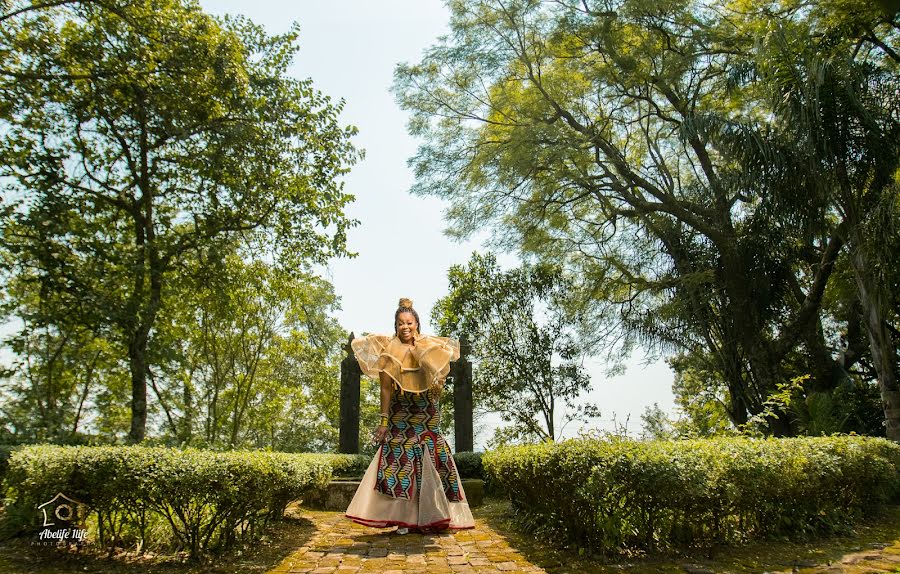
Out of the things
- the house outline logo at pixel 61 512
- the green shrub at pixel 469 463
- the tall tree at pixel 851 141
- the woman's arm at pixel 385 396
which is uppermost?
the tall tree at pixel 851 141

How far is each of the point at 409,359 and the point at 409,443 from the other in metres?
0.77

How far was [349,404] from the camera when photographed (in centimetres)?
1007

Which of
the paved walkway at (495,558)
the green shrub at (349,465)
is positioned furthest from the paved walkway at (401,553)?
the green shrub at (349,465)

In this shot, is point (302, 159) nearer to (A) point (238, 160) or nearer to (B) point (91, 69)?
(A) point (238, 160)

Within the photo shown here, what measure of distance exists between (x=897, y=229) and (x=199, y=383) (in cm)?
1681

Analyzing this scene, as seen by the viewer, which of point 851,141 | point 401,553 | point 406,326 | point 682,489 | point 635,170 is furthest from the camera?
point 635,170

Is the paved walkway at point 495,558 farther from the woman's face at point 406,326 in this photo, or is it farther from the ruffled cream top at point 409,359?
the woman's face at point 406,326

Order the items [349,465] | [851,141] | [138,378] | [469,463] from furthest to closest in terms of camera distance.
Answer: [469,463]
[138,378]
[349,465]
[851,141]

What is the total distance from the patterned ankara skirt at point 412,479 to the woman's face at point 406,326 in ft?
1.76

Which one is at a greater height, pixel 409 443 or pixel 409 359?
pixel 409 359

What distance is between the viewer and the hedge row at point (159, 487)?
3.62m

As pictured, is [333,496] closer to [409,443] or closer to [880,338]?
[409,443]

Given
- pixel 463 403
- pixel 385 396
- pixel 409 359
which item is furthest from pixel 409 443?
pixel 463 403

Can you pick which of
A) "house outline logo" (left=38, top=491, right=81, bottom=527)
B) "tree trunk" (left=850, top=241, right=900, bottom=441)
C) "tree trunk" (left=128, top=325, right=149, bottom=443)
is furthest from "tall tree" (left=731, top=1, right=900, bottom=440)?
"tree trunk" (left=128, top=325, right=149, bottom=443)
